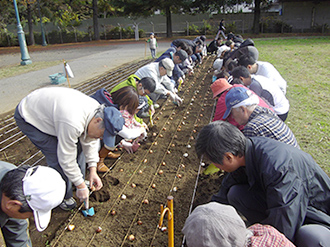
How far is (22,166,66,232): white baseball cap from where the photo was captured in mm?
1482

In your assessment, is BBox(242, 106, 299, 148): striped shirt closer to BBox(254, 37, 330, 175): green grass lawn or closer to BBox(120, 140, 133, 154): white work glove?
BBox(254, 37, 330, 175): green grass lawn

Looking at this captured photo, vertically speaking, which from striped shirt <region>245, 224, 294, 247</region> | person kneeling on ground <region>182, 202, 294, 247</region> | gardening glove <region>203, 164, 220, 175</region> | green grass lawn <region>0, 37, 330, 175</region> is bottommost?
gardening glove <region>203, 164, 220, 175</region>

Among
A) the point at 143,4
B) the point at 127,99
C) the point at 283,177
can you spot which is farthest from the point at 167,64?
the point at 143,4

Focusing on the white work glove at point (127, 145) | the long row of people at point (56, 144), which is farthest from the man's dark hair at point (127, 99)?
the white work glove at point (127, 145)

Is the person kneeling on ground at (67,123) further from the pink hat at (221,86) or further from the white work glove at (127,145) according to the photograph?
the pink hat at (221,86)

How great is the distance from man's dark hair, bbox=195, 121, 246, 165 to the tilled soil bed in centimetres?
118

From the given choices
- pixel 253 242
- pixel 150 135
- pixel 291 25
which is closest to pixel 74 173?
pixel 253 242

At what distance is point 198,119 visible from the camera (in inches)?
209

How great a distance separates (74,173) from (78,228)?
740mm

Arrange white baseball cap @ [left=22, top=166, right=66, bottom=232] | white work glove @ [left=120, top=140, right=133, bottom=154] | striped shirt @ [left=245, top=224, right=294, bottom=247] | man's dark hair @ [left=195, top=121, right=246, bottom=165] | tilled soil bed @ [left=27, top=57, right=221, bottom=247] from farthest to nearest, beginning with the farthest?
white work glove @ [left=120, top=140, right=133, bottom=154], tilled soil bed @ [left=27, top=57, right=221, bottom=247], man's dark hair @ [left=195, top=121, right=246, bottom=165], white baseball cap @ [left=22, top=166, right=66, bottom=232], striped shirt @ [left=245, top=224, right=294, bottom=247]

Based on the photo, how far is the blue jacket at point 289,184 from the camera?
5.48 ft

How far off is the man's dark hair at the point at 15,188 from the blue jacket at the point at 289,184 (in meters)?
1.44

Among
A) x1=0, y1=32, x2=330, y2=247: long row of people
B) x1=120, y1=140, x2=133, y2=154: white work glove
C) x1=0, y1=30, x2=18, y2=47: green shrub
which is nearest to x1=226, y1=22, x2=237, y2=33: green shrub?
x1=0, y1=30, x2=18, y2=47: green shrub

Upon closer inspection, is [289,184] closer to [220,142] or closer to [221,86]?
[220,142]
